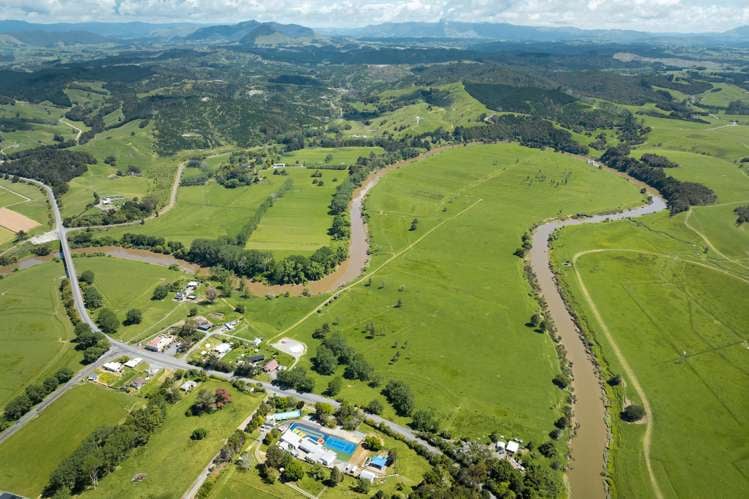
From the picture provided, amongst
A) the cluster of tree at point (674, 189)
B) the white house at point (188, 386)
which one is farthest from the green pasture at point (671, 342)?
the white house at point (188, 386)

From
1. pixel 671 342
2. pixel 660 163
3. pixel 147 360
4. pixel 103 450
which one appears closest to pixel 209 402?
pixel 103 450

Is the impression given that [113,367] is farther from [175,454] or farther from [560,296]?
→ [560,296]

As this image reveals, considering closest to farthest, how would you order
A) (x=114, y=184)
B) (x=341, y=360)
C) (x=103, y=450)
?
1. (x=103, y=450)
2. (x=341, y=360)
3. (x=114, y=184)

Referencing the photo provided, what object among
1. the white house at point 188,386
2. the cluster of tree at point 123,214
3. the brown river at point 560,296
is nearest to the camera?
the brown river at point 560,296

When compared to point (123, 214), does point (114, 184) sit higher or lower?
higher

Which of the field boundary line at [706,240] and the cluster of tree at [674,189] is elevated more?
the cluster of tree at [674,189]

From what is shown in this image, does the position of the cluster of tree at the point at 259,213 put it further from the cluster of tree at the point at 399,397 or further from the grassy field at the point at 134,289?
the cluster of tree at the point at 399,397

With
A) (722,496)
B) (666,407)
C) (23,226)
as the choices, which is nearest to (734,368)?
(666,407)
